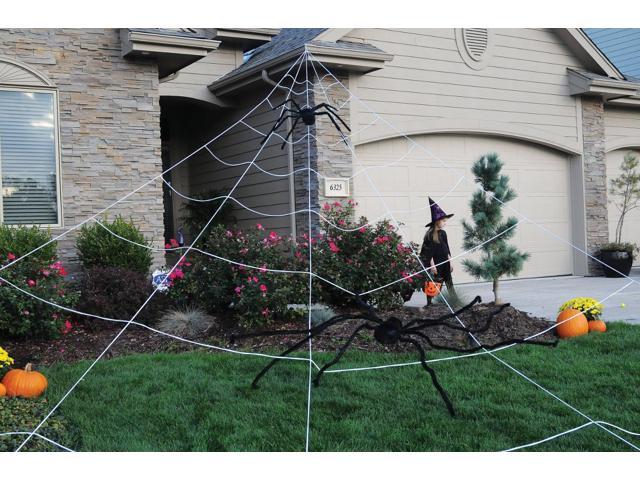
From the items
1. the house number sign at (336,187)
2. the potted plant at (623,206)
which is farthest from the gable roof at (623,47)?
the house number sign at (336,187)

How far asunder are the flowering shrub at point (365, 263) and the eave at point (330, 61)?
2.81 meters

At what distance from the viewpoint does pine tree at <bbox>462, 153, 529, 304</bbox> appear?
29.0 feet

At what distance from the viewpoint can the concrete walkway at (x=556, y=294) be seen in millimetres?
8766

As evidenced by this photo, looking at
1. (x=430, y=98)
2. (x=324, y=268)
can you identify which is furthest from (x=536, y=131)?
(x=324, y=268)

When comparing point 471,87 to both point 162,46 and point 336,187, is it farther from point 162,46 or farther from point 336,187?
point 162,46

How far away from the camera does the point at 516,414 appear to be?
4797 millimetres

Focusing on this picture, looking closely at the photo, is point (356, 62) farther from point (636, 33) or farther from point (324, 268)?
point (636, 33)

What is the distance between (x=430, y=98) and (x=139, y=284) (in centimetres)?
605

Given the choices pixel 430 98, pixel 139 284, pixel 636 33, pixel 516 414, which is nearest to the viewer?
pixel 516 414

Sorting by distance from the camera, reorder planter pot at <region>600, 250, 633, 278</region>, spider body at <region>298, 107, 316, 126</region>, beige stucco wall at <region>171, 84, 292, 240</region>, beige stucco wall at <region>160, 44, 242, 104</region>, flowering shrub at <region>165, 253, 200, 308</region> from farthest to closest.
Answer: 1. planter pot at <region>600, 250, 633, 278</region>
2. beige stucco wall at <region>160, 44, 242, 104</region>
3. beige stucco wall at <region>171, 84, 292, 240</region>
4. flowering shrub at <region>165, 253, 200, 308</region>
5. spider body at <region>298, 107, 316, 126</region>

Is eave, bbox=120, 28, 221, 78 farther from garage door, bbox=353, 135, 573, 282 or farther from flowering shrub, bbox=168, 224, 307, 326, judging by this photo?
garage door, bbox=353, 135, 573, 282

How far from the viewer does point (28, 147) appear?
9062 millimetres

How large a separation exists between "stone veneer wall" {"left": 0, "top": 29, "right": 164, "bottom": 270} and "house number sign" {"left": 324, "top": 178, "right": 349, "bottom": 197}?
241 centimetres

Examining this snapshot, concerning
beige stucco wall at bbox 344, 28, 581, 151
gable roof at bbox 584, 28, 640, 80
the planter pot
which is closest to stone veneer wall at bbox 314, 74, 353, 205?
beige stucco wall at bbox 344, 28, 581, 151
